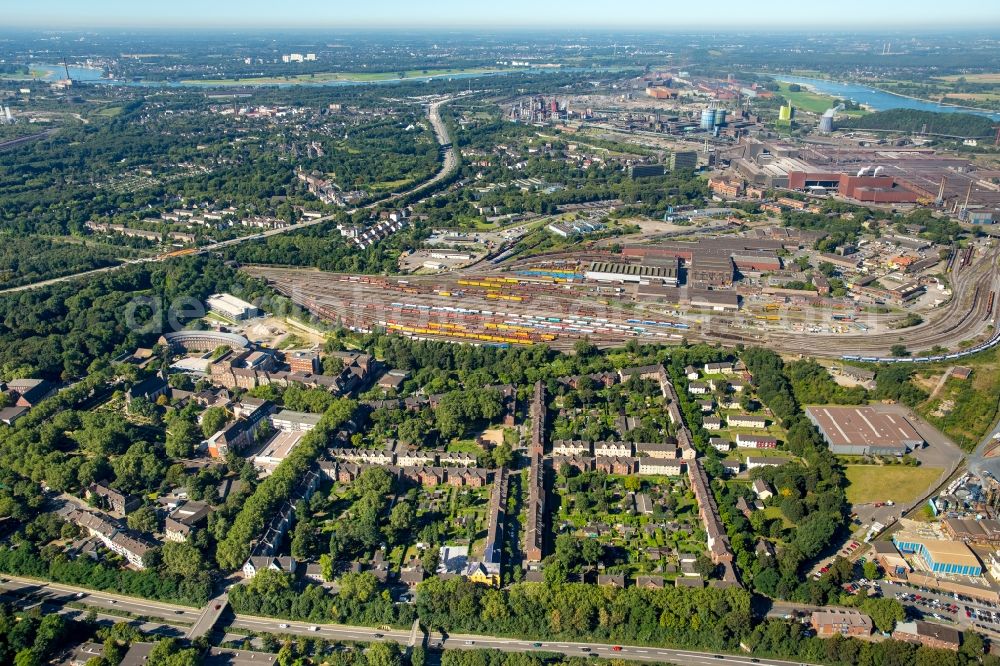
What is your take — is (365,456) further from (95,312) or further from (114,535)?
(95,312)

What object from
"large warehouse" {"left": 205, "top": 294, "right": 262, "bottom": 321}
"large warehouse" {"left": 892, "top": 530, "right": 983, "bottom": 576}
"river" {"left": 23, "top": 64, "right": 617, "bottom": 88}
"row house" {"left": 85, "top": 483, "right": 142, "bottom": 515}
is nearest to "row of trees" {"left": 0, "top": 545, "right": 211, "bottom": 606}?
"row house" {"left": 85, "top": 483, "right": 142, "bottom": 515}

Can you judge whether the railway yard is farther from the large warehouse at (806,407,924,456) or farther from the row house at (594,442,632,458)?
the row house at (594,442,632,458)

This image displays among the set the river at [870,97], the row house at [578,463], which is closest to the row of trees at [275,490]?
the row house at [578,463]

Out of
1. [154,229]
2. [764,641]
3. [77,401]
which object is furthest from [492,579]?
[154,229]

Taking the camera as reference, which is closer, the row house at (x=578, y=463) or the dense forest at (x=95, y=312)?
the row house at (x=578, y=463)

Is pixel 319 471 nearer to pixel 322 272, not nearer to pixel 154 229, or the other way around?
pixel 322 272

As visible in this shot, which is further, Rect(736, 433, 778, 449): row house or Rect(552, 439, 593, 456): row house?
Rect(736, 433, 778, 449): row house

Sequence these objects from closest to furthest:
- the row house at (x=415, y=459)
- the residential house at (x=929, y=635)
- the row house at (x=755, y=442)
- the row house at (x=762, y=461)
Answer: the residential house at (x=929, y=635) → the row house at (x=415, y=459) → the row house at (x=762, y=461) → the row house at (x=755, y=442)

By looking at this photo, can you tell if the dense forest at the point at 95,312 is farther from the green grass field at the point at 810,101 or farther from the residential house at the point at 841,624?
the green grass field at the point at 810,101
